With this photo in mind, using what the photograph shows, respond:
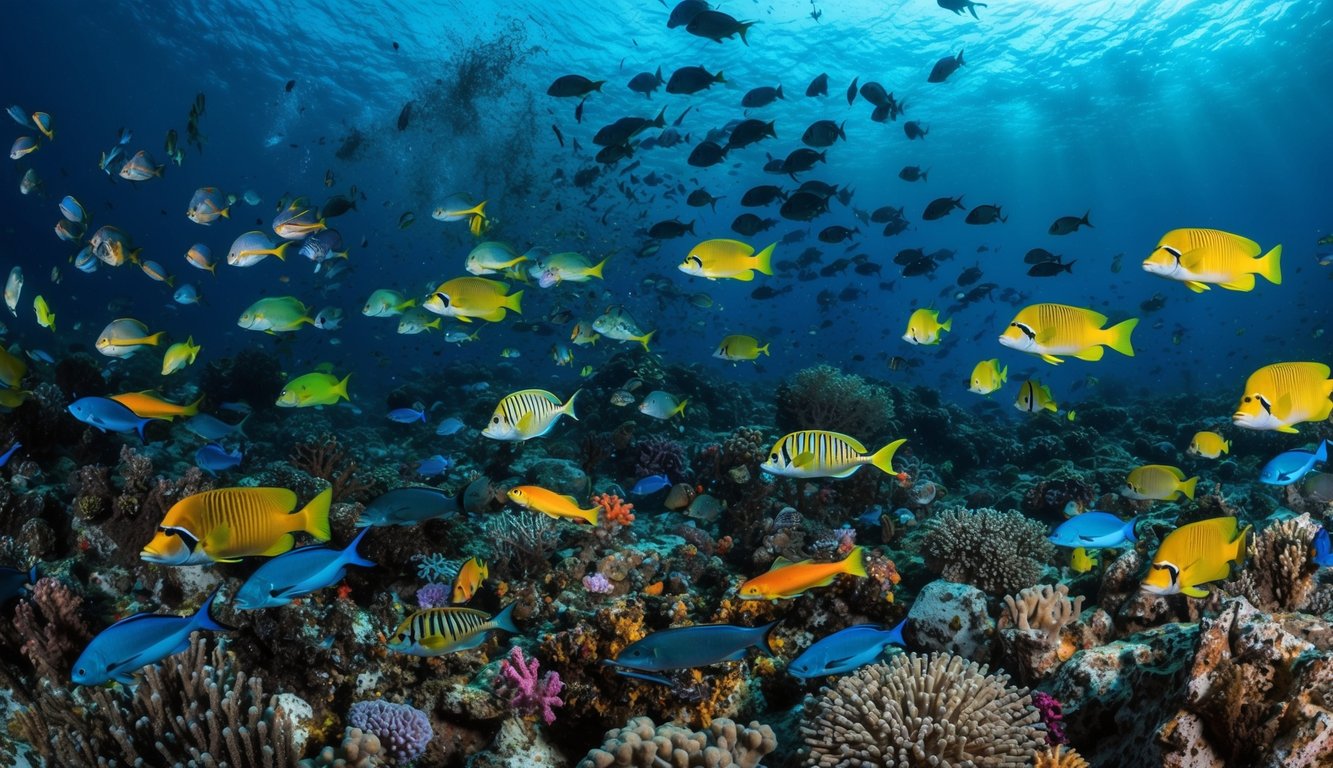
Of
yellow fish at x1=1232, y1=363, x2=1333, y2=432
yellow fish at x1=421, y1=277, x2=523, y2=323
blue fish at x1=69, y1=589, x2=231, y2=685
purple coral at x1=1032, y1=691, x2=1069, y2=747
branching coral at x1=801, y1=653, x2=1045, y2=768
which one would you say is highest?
yellow fish at x1=1232, y1=363, x2=1333, y2=432

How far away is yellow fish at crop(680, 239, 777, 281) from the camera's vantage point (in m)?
5.20

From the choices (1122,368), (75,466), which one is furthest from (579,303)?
(1122,368)

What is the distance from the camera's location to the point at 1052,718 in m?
3.20

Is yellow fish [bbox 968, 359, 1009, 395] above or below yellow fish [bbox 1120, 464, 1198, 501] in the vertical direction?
above

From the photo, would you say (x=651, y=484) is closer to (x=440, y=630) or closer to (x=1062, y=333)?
(x=440, y=630)

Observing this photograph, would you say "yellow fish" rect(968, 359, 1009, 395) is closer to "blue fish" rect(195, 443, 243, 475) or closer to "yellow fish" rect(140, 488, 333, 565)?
"yellow fish" rect(140, 488, 333, 565)

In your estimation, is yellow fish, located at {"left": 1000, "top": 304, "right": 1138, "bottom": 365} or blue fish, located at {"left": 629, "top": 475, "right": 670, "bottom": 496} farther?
blue fish, located at {"left": 629, "top": 475, "right": 670, "bottom": 496}

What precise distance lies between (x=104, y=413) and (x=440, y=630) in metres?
3.60

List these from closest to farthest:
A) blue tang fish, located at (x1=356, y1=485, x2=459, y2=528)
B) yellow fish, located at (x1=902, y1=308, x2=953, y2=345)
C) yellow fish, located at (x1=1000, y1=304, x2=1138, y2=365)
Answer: yellow fish, located at (x1=1000, y1=304, x2=1138, y2=365), blue tang fish, located at (x1=356, y1=485, x2=459, y2=528), yellow fish, located at (x1=902, y1=308, x2=953, y2=345)

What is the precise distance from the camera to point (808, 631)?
4.74m

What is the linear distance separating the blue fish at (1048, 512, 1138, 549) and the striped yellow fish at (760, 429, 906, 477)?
1397 mm

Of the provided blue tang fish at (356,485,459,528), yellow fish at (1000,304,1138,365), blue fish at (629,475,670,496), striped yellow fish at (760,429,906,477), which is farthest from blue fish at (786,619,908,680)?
blue fish at (629,475,670,496)

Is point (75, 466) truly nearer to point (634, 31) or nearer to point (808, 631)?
point (808, 631)

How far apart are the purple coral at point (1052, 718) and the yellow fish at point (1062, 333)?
6.64 ft
